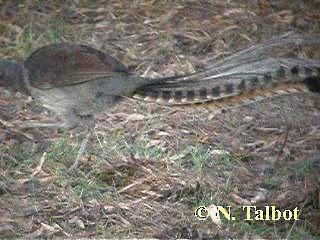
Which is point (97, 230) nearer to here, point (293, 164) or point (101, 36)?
point (293, 164)

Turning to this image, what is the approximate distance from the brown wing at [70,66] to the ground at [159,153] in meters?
0.61

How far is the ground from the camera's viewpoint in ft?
15.6

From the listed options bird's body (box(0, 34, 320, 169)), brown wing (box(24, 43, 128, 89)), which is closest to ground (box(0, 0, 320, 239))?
bird's body (box(0, 34, 320, 169))

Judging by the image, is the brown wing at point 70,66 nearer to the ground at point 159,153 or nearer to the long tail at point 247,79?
the long tail at point 247,79

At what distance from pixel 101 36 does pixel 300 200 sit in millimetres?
3012

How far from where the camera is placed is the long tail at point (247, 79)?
4371 millimetres

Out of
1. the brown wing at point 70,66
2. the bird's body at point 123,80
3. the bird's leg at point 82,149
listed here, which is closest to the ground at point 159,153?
the bird's leg at point 82,149

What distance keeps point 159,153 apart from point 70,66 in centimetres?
99

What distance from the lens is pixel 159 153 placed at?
5.52m

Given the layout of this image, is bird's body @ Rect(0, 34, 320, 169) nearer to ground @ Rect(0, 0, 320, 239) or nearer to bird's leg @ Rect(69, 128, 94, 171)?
bird's leg @ Rect(69, 128, 94, 171)

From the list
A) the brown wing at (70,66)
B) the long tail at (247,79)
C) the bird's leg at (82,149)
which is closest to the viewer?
the long tail at (247,79)

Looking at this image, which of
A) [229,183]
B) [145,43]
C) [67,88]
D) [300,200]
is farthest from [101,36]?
[300,200]

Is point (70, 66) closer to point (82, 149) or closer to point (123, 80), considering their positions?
point (123, 80)

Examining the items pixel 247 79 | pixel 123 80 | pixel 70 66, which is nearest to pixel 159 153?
pixel 123 80
